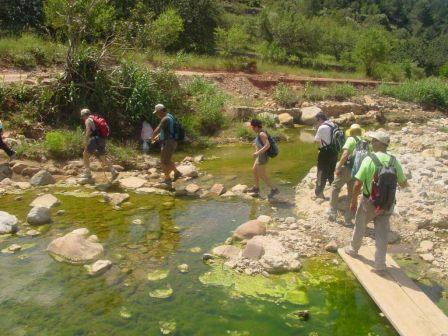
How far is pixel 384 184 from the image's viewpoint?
5730 mm

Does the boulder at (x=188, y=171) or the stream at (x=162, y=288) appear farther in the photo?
the boulder at (x=188, y=171)

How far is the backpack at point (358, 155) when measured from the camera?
700 centimetres

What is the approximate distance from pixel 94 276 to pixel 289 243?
121 inches

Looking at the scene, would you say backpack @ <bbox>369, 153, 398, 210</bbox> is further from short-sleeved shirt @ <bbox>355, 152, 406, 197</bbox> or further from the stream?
the stream

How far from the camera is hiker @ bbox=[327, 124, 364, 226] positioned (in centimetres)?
766

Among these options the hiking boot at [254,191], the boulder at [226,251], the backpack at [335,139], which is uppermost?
the backpack at [335,139]

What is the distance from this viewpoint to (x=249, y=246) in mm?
6660

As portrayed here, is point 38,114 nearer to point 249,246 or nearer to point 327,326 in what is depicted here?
point 249,246

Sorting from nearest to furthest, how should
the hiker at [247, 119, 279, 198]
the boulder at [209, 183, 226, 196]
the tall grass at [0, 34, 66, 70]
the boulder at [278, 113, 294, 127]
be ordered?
1. the hiker at [247, 119, 279, 198]
2. the boulder at [209, 183, 226, 196]
3. the tall grass at [0, 34, 66, 70]
4. the boulder at [278, 113, 294, 127]

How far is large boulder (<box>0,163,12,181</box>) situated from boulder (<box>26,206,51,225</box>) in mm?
2972

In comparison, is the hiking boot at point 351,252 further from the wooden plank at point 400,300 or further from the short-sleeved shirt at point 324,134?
the short-sleeved shirt at point 324,134

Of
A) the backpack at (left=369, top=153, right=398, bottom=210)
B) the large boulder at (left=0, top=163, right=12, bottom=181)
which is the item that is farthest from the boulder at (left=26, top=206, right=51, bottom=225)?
the backpack at (left=369, top=153, right=398, bottom=210)

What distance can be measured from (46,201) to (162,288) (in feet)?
13.1

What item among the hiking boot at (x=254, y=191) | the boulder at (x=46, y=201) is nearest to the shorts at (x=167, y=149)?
the hiking boot at (x=254, y=191)
